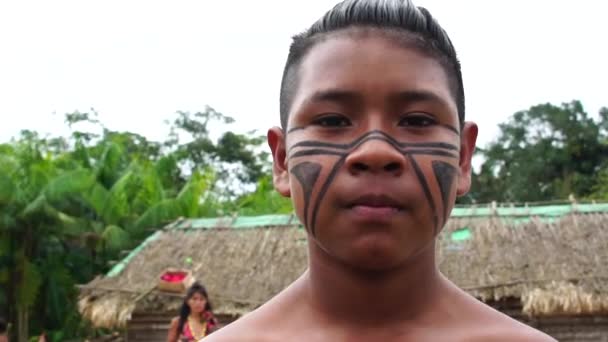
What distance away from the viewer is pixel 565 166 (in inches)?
1243

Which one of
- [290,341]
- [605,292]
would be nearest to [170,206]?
[605,292]

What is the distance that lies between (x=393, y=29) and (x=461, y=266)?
34.9ft

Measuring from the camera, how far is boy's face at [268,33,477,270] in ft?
4.78

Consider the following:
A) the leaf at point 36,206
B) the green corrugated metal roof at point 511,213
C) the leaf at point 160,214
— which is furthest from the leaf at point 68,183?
the green corrugated metal roof at point 511,213

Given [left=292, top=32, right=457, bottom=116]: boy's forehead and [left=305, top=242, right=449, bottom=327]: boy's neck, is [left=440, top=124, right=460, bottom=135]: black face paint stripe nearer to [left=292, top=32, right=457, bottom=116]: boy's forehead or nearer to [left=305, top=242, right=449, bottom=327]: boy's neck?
[left=292, top=32, right=457, bottom=116]: boy's forehead

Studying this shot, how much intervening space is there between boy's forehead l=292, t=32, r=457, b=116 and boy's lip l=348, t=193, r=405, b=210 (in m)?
0.19

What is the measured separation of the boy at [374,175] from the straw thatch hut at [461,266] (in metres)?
9.82

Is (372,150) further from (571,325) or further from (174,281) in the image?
(571,325)

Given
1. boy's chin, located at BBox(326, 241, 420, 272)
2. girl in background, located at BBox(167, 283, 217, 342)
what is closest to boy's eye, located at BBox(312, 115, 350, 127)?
boy's chin, located at BBox(326, 241, 420, 272)

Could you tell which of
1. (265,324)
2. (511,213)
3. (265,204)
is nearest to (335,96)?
(265,324)

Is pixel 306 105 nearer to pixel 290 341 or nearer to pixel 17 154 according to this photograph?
pixel 290 341

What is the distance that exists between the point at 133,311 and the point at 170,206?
4031 mm

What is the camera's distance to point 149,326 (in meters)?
12.7

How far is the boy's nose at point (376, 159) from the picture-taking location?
145 cm
